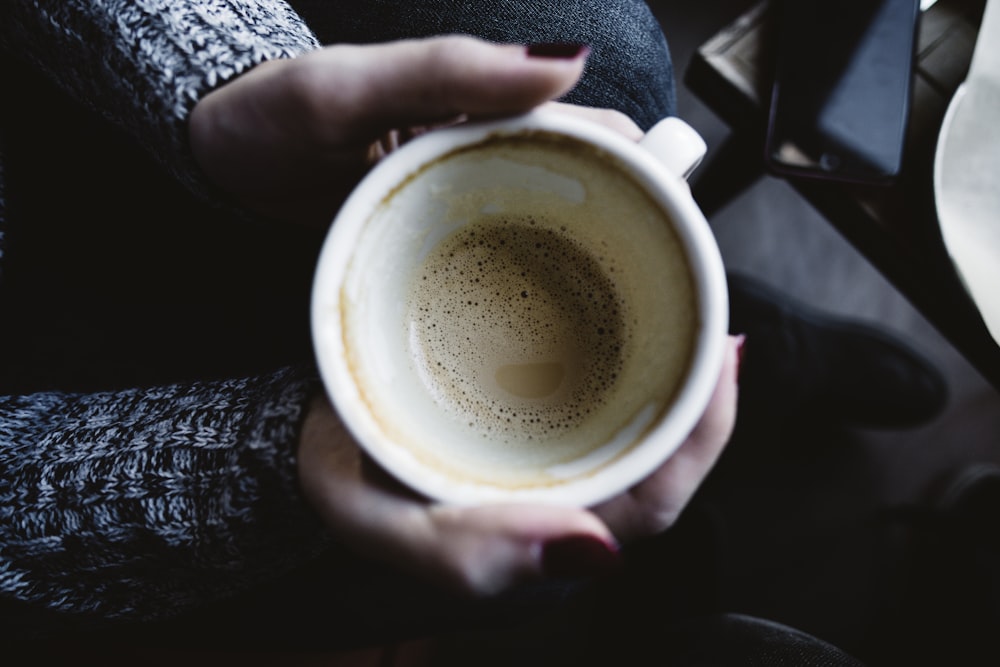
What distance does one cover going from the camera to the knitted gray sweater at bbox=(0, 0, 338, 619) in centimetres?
55

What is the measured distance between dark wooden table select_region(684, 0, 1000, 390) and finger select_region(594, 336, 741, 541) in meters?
0.29

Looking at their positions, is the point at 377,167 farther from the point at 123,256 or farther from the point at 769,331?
the point at 769,331

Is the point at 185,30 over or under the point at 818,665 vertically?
over

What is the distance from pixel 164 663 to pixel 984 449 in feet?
4.60

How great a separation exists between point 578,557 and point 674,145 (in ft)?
1.01

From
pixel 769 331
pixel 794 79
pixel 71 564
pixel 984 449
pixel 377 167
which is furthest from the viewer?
pixel 984 449

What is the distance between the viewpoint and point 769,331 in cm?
108

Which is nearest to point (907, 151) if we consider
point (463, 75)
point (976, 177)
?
point (976, 177)

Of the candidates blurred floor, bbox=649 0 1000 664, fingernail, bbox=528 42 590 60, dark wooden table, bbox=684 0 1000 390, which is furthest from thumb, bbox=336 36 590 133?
blurred floor, bbox=649 0 1000 664

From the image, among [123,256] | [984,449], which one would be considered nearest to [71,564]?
[123,256]

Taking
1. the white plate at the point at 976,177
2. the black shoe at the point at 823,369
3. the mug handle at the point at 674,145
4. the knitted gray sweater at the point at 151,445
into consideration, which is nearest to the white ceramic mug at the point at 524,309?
the mug handle at the point at 674,145

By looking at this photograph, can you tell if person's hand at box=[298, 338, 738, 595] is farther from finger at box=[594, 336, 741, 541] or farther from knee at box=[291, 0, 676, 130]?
knee at box=[291, 0, 676, 130]

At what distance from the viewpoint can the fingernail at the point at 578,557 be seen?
0.44 metres

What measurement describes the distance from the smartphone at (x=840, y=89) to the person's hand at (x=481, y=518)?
0.97ft
